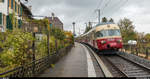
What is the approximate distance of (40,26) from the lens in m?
10.5

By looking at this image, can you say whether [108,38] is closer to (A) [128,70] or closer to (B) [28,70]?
(A) [128,70]

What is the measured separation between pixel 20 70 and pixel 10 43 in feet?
3.59

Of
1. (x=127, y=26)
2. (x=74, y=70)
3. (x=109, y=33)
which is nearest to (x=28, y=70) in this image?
(x=74, y=70)

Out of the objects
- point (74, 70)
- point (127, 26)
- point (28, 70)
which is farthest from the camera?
point (127, 26)

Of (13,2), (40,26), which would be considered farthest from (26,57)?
(13,2)

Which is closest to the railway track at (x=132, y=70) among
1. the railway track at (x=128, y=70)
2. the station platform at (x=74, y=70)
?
the railway track at (x=128, y=70)

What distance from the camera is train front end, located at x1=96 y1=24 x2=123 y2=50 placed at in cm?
1617

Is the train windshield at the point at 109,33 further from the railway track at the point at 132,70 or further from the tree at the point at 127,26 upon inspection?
the tree at the point at 127,26

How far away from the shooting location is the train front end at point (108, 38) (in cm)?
1617

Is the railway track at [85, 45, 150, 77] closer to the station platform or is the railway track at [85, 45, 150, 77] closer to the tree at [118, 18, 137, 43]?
the station platform

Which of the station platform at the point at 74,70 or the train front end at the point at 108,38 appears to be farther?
the train front end at the point at 108,38

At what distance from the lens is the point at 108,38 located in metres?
16.4

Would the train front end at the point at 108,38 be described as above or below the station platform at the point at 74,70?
above

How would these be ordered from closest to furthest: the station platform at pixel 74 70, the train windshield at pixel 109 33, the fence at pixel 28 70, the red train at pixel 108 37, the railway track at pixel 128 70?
the fence at pixel 28 70
the station platform at pixel 74 70
the railway track at pixel 128 70
the red train at pixel 108 37
the train windshield at pixel 109 33
